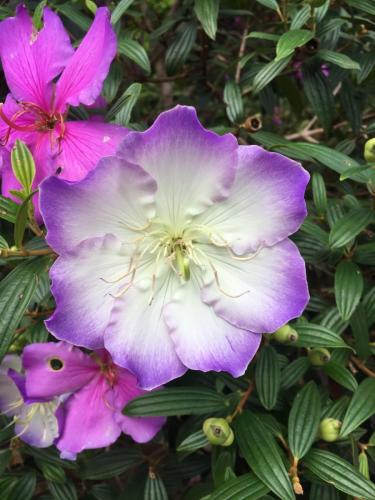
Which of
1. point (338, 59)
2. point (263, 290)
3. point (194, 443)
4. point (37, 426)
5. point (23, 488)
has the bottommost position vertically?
point (23, 488)

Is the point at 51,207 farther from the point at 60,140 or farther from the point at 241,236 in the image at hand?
the point at 241,236

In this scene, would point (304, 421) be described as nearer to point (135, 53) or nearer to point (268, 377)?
point (268, 377)

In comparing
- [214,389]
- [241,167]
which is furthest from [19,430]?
[241,167]

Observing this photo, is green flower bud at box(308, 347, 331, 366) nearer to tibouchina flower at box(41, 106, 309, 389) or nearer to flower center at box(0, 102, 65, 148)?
tibouchina flower at box(41, 106, 309, 389)

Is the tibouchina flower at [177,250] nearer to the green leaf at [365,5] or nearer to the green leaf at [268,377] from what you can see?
the green leaf at [268,377]

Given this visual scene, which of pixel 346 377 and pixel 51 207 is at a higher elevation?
pixel 51 207

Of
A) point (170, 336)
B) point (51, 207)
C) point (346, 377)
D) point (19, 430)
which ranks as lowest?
point (19, 430)

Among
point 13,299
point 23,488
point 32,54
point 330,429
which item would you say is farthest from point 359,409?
point 32,54

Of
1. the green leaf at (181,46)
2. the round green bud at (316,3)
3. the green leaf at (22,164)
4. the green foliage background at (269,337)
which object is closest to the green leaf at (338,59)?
the green foliage background at (269,337)
